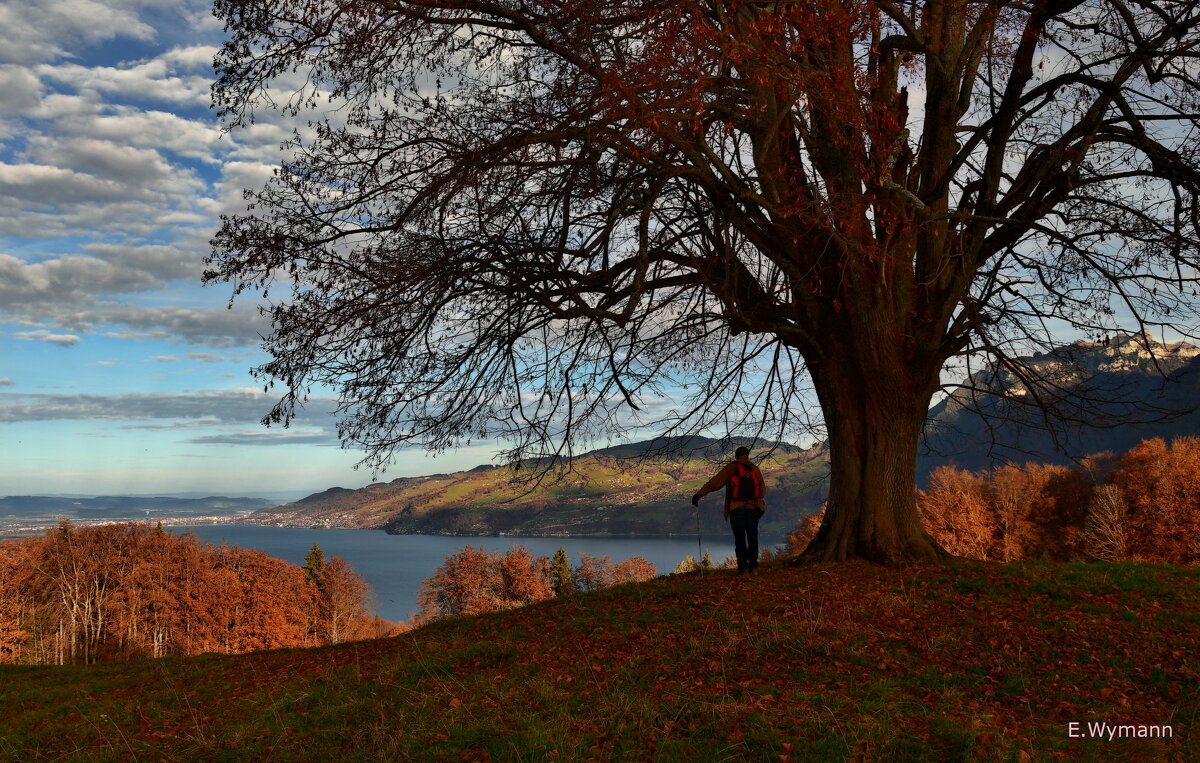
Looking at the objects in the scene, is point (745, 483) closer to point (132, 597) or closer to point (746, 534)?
Answer: point (746, 534)

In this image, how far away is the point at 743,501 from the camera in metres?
11.0

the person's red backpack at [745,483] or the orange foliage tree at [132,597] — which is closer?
the person's red backpack at [745,483]

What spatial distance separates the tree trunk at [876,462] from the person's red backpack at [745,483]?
3.50ft

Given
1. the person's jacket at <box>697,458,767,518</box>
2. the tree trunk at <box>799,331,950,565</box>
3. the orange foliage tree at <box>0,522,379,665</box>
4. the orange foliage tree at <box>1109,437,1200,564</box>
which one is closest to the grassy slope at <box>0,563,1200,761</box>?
the tree trunk at <box>799,331,950,565</box>

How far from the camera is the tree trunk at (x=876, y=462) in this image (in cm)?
1034

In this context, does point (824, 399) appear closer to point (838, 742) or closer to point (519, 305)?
point (519, 305)

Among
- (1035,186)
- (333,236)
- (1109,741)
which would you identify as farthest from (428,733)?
(1035,186)

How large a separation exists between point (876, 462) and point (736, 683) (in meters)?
5.64

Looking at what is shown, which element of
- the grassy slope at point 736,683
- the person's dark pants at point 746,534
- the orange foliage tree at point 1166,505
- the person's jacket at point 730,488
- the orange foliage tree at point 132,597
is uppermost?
the person's jacket at point 730,488

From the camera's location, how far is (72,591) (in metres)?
41.6

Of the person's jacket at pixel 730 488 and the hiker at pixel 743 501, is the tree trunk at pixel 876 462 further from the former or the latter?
the person's jacket at pixel 730 488

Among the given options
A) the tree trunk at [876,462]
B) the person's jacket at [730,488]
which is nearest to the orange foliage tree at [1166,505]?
the tree trunk at [876,462]

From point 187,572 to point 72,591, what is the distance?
6014 mm

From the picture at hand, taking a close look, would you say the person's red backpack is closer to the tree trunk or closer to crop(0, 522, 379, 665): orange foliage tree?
the tree trunk
